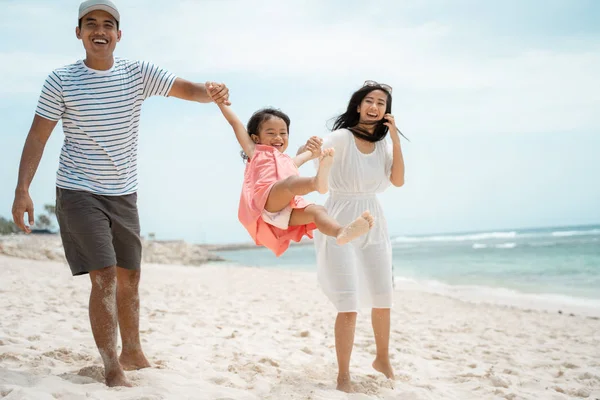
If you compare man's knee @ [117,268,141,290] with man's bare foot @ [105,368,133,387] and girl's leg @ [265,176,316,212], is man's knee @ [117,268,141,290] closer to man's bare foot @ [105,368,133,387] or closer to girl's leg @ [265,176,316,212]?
man's bare foot @ [105,368,133,387]

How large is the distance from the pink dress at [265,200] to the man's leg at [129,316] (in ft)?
2.76

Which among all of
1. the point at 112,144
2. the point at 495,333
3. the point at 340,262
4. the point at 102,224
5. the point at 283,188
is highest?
the point at 112,144

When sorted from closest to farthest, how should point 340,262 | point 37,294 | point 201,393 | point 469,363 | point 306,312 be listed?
point 201,393, point 340,262, point 469,363, point 37,294, point 306,312

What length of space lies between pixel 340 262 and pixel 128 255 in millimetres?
1394

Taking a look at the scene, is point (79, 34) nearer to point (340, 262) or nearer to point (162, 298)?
point (340, 262)

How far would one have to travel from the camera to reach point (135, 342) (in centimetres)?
360

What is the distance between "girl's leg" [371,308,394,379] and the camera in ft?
12.7

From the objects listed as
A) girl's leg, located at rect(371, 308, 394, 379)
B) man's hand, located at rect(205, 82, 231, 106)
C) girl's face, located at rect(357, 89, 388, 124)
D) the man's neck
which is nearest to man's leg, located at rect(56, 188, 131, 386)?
the man's neck

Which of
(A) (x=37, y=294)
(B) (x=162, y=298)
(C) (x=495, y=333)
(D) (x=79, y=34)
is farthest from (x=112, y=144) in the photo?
(C) (x=495, y=333)

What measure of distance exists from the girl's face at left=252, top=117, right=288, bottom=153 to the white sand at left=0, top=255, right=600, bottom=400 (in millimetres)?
1668

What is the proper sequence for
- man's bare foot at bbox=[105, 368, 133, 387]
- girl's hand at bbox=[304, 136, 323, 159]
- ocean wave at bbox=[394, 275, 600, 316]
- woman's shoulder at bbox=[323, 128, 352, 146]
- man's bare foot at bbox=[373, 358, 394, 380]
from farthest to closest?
ocean wave at bbox=[394, 275, 600, 316], man's bare foot at bbox=[373, 358, 394, 380], woman's shoulder at bbox=[323, 128, 352, 146], girl's hand at bbox=[304, 136, 323, 159], man's bare foot at bbox=[105, 368, 133, 387]

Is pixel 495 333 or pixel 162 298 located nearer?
pixel 495 333

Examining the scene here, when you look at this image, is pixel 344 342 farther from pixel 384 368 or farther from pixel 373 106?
pixel 373 106

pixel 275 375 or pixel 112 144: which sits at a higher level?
pixel 112 144
